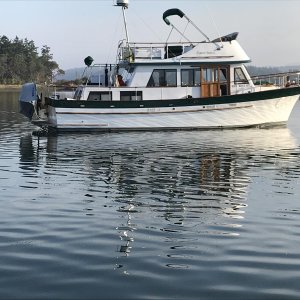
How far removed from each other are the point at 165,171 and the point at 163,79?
13.1 meters

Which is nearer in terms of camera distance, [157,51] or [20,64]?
[157,51]

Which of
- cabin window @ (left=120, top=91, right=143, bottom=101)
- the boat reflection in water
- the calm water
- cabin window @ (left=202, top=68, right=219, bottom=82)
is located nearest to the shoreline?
cabin window @ (left=120, top=91, right=143, bottom=101)

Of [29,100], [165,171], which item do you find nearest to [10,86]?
[29,100]

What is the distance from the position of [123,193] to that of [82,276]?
545 cm

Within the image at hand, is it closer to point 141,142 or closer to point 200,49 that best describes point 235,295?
point 141,142

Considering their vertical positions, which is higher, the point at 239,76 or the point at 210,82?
the point at 239,76

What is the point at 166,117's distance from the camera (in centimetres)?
2725

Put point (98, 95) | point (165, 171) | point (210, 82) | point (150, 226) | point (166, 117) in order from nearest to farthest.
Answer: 1. point (150, 226)
2. point (165, 171)
3. point (98, 95)
4. point (166, 117)
5. point (210, 82)

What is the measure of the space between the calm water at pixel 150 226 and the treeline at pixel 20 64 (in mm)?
131092

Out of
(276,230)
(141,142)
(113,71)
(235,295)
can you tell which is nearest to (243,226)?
(276,230)

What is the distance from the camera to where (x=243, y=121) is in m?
28.0

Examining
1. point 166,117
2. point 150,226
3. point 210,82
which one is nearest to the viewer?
point 150,226

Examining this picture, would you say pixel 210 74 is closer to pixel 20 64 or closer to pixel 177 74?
pixel 177 74

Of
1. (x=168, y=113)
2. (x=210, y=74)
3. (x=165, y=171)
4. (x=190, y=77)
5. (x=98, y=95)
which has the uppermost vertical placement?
(x=210, y=74)
